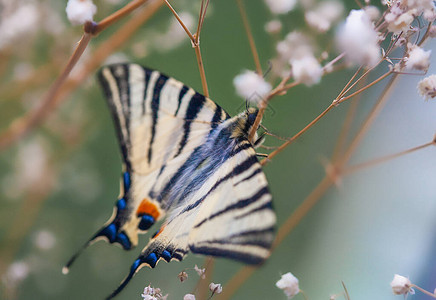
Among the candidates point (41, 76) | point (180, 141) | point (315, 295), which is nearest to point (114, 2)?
point (41, 76)

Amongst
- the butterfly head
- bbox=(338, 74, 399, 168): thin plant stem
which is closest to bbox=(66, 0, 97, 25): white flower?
the butterfly head

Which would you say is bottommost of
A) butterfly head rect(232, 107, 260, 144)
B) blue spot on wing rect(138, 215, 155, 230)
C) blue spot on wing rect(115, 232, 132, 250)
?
blue spot on wing rect(115, 232, 132, 250)

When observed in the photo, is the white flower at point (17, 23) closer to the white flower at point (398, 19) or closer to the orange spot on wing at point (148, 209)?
the orange spot on wing at point (148, 209)

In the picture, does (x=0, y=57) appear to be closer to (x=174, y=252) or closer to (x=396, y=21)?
(x=174, y=252)

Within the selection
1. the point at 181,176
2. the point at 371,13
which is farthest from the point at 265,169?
the point at 371,13

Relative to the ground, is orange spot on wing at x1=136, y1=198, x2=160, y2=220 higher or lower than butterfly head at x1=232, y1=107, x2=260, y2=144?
lower

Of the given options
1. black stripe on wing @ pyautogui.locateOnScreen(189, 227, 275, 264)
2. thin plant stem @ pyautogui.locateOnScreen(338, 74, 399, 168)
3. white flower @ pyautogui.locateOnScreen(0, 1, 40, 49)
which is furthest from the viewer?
white flower @ pyautogui.locateOnScreen(0, 1, 40, 49)

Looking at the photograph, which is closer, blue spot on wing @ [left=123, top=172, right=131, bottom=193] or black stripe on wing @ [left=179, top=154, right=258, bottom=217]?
black stripe on wing @ [left=179, top=154, right=258, bottom=217]

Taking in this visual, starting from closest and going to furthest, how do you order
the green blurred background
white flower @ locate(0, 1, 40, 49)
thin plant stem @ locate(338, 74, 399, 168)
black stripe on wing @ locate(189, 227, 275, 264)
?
black stripe on wing @ locate(189, 227, 275, 264) → thin plant stem @ locate(338, 74, 399, 168) → white flower @ locate(0, 1, 40, 49) → the green blurred background

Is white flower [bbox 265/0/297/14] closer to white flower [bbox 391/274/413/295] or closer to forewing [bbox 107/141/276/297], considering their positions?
forewing [bbox 107/141/276/297]
